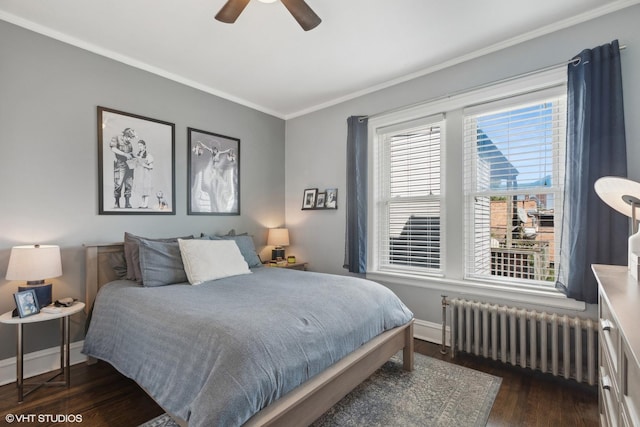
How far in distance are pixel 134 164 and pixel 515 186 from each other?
3377mm

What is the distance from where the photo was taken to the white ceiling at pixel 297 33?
86.2 inches

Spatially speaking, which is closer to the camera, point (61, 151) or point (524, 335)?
point (524, 335)

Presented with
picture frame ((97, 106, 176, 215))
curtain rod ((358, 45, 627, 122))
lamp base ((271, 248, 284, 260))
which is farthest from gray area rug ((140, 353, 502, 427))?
curtain rod ((358, 45, 627, 122))

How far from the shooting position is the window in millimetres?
2510

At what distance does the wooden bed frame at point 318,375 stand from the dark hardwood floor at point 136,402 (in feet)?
2.08

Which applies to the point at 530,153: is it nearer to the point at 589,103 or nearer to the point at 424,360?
the point at 589,103

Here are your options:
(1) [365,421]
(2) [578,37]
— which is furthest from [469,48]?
(1) [365,421]

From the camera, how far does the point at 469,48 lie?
8.93ft

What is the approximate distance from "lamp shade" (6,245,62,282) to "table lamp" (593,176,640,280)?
3344 mm

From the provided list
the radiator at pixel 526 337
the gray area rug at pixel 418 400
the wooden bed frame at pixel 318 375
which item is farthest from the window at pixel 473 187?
the wooden bed frame at pixel 318 375

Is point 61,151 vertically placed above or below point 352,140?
below

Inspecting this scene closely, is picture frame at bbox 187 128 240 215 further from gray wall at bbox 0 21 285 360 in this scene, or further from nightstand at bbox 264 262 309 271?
nightstand at bbox 264 262 309 271

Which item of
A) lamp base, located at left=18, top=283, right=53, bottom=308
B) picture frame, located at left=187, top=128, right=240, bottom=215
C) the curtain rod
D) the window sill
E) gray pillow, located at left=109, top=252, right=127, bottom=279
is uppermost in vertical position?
the curtain rod

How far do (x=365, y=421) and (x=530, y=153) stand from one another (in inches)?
92.6
